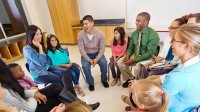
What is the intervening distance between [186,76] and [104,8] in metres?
3.40

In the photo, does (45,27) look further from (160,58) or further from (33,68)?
(160,58)

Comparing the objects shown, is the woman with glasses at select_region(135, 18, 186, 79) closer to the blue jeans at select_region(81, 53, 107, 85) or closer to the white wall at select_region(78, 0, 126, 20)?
the blue jeans at select_region(81, 53, 107, 85)

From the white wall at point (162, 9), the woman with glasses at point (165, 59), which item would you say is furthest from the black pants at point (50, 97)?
A: the white wall at point (162, 9)

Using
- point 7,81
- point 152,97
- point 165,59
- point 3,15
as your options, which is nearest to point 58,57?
point 7,81

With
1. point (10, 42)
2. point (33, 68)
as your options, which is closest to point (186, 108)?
point (33, 68)

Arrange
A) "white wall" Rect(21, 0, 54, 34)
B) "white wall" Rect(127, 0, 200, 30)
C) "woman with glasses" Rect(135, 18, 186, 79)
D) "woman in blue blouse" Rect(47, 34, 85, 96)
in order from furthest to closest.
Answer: "white wall" Rect(21, 0, 54, 34), "white wall" Rect(127, 0, 200, 30), "woman in blue blouse" Rect(47, 34, 85, 96), "woman with glasses" Rect(135, 18, 186, 79)

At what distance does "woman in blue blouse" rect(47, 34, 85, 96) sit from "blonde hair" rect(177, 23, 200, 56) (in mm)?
1548

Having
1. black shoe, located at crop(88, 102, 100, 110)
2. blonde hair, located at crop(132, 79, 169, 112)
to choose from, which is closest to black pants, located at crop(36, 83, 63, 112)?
black shoe, located at crop(88, 102, 100, 110)

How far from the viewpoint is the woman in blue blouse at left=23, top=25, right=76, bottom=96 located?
6.18 feet

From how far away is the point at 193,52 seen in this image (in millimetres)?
1038

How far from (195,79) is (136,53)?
130 cm

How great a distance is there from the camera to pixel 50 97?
5.06 feet

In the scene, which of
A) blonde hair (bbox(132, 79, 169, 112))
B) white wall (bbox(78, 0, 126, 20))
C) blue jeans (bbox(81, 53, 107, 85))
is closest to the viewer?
blonde hair (bbox(132, 79, 169, 112))

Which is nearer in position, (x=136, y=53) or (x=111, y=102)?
(x=111, y=102)
